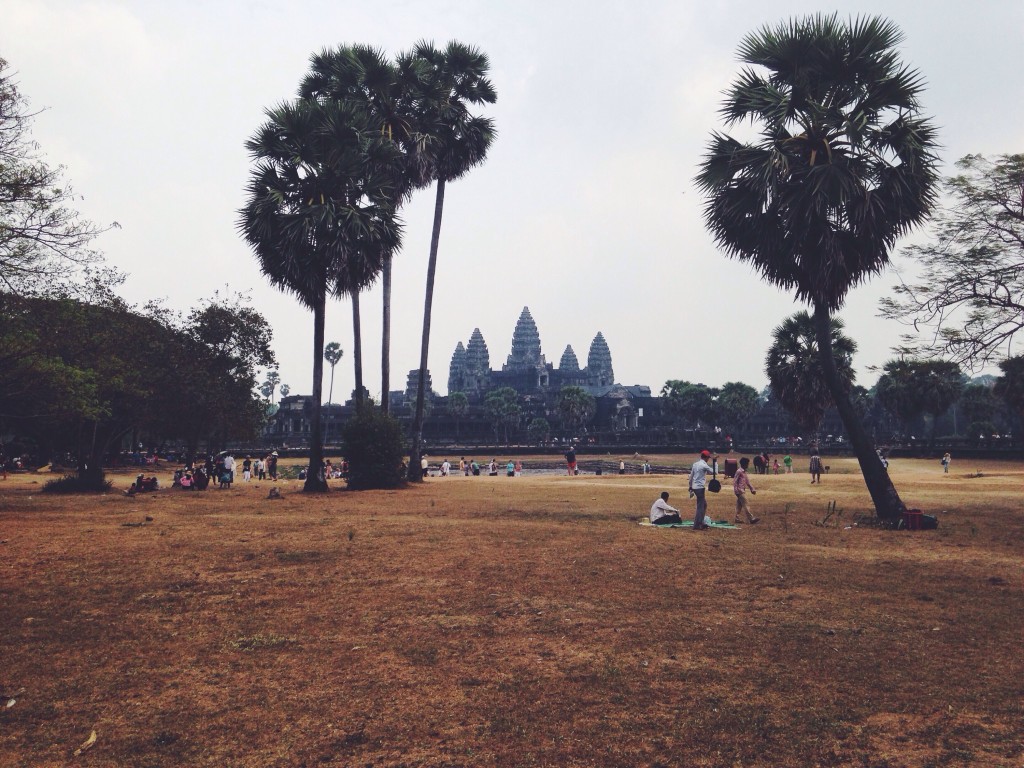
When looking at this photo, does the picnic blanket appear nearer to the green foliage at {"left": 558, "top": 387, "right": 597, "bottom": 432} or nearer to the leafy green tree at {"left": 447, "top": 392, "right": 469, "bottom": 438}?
the green foliage at {"left": 558, "top": 387, "right": 597, "bottom": 432}

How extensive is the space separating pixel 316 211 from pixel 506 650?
1938 cm

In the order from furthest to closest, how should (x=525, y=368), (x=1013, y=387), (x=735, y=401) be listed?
(x=525, y=368) → (x=735, y=401) → (x=1013, y=387)

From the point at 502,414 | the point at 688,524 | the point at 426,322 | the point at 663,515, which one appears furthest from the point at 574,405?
the point at 663,515

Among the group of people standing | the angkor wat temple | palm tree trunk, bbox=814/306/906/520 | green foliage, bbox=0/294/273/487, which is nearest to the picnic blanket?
the group of people standing

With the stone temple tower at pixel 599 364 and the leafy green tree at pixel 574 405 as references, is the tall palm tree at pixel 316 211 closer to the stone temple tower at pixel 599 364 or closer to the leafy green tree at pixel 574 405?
the leafy green tree at pixel 574 405

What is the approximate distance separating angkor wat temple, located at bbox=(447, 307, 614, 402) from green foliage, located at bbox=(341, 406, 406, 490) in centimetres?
12859

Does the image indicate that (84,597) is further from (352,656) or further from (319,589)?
(352,656)

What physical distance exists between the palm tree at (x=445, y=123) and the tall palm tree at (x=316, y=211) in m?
5.22

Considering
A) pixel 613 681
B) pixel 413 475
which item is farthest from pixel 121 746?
pixel 413 475

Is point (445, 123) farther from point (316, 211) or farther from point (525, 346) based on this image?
point (525, 346)

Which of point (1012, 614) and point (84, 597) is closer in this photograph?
point (1012, 614)

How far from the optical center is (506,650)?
671 centimetres

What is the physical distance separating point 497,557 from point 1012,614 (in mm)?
6677

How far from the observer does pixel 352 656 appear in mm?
6516
